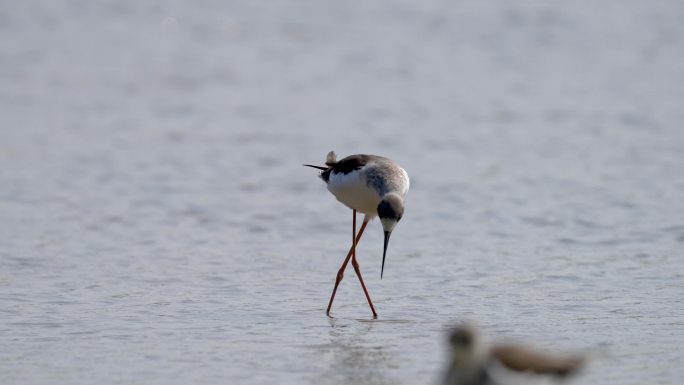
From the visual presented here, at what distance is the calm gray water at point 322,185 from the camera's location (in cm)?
717

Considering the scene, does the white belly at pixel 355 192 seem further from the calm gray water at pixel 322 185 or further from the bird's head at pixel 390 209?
the calm gray water at pixel 322 185

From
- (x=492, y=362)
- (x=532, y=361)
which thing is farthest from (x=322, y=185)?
(x=532, y=361)

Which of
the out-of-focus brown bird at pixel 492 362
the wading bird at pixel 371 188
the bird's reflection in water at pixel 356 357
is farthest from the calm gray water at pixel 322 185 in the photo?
the out-of-focus brown bird at pixel 492 362

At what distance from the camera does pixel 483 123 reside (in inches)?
569

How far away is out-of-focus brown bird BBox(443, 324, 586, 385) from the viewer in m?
5.09

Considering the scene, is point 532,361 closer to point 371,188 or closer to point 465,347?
point 465,347

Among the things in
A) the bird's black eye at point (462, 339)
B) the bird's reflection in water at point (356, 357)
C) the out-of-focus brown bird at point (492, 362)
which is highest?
the bird's black eye at point (462, 339)

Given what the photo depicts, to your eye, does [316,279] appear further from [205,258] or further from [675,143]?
[675,143]

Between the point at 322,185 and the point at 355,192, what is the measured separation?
412cm

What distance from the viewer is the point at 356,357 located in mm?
6918

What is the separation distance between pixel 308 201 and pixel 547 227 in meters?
2.36

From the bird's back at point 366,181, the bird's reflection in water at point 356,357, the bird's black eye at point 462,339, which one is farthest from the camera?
the bird's back at point 366,181

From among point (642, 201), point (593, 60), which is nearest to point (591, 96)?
point (593, 60)

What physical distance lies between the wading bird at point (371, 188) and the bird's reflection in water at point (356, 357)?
1.10ft
